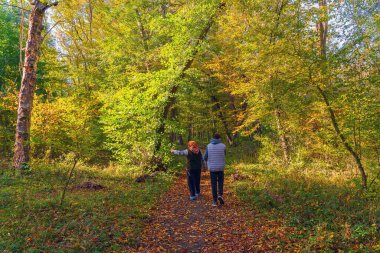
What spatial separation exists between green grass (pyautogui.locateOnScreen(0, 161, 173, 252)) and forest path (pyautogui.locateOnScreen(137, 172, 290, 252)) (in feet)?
1.38

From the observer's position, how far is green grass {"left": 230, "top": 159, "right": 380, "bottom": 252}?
4.51 m

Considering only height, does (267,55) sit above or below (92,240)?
above

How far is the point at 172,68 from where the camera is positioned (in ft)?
39.3

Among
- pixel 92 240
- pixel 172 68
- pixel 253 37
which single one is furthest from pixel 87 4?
pixel 92 240

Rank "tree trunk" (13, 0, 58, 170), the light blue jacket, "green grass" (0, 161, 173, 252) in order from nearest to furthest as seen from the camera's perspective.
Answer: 1. "green grass" (0, 161, 173, 252)
2. the light blue jacket
3. "tree trunk" (13, 0, 58, 170)

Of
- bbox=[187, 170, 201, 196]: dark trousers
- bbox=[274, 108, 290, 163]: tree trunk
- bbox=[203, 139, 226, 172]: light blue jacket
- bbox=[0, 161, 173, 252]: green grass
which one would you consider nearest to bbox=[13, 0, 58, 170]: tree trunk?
bbox=[0, 161, 173, 252]: green grass

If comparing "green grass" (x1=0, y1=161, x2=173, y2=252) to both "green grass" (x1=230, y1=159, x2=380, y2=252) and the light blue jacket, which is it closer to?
the light blue jacket

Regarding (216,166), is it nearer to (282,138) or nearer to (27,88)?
(282,138)

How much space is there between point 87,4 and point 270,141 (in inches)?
642

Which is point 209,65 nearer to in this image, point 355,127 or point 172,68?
point 172,68

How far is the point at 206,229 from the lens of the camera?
5.64m

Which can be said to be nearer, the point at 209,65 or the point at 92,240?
the point at 92,240

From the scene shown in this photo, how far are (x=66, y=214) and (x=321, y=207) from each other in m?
5.94

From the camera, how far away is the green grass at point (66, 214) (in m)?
4.42
